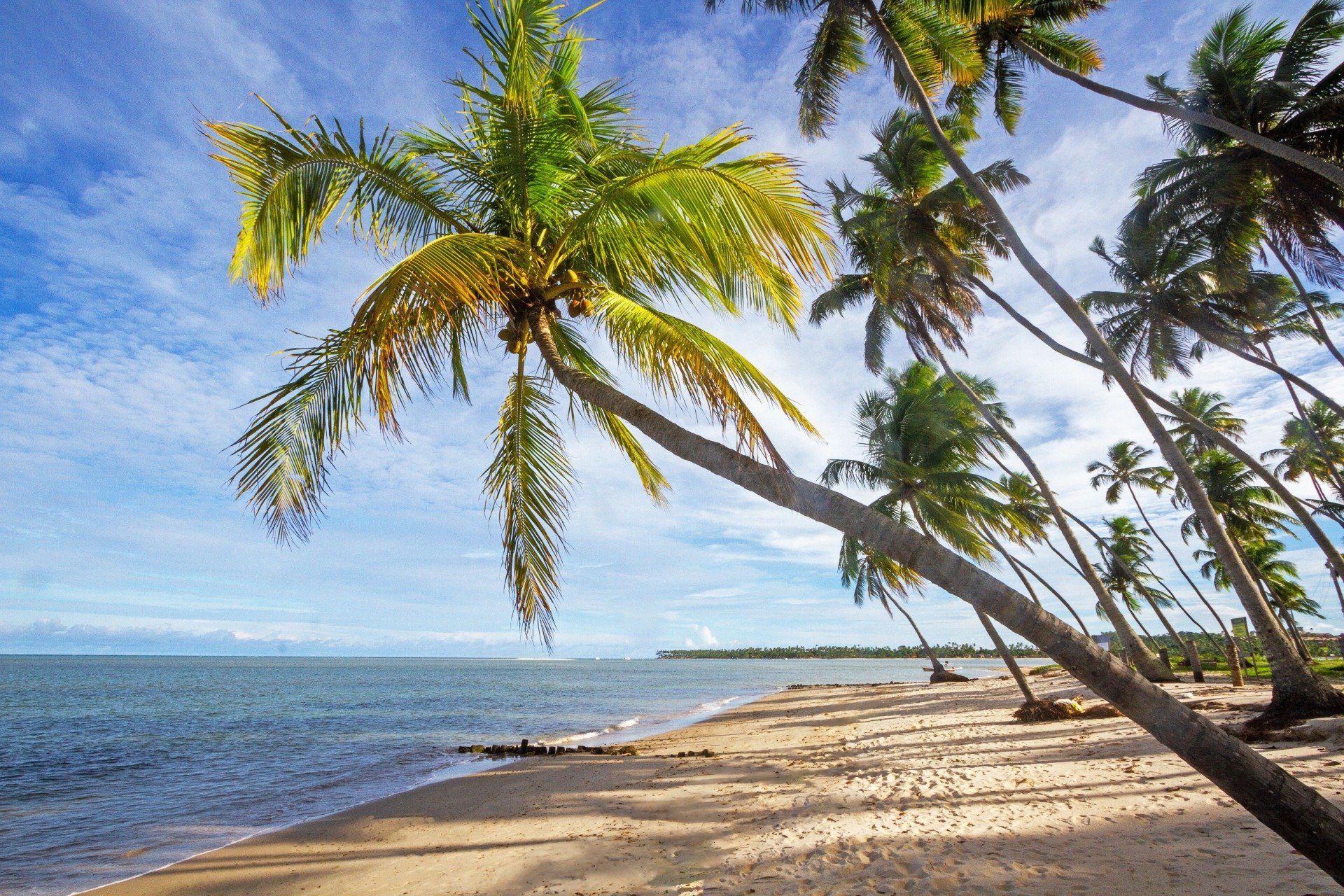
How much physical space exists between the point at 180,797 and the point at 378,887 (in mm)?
7027

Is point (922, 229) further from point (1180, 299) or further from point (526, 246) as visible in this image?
point (526, 246)

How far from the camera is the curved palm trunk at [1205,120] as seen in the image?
25.6 ft

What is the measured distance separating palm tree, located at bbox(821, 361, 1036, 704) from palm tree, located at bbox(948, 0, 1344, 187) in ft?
25.3

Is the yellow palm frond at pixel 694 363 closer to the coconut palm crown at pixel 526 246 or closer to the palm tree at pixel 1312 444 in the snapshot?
the coconut palm crown at pixel 526 246

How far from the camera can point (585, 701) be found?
29.8m

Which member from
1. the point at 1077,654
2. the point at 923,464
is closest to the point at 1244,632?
the point at 923,464

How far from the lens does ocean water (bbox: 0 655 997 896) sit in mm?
7652

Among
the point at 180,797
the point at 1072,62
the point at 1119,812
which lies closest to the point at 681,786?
the point at 1119,812

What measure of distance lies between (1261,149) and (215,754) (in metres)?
22.1

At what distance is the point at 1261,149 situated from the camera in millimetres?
9180

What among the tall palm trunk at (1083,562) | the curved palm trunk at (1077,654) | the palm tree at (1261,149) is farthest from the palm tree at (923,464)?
the curved palm trunk at (1077,654)

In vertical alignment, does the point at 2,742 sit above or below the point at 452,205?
below

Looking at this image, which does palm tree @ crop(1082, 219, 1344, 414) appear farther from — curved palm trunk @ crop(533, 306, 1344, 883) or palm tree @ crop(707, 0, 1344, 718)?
curved palm trunk @ crop(533, 306, 1344, 883)

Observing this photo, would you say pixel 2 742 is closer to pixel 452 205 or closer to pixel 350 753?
pixel 350 753
